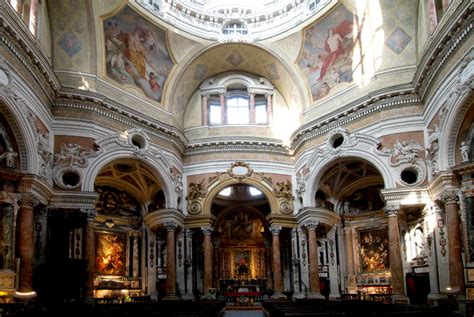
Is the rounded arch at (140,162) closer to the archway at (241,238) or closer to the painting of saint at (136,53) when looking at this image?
the painting of saint at (136,53)

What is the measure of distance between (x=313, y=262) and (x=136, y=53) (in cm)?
1409

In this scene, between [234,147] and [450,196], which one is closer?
[450,196]

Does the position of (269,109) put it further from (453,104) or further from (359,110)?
(453,104)

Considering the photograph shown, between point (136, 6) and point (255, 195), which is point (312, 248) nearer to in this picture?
point (255, 195)

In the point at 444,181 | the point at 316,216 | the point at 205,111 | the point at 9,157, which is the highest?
the point at 205,111

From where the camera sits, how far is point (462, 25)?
18922 millimetres

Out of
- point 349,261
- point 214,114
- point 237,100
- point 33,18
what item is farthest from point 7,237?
point 349,261

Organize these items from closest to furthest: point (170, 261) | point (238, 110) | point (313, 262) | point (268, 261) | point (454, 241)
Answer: point (454, 241)
point (170, 261)
point (313, 262)
point (238, 110)
point (268, 261)

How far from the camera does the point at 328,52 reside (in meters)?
30.0

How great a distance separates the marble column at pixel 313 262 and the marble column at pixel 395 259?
4958mm

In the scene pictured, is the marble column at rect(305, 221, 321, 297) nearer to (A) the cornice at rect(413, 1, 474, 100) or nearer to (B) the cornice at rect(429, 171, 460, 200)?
(B) the cornice at rect(429, 171, 460, 200)

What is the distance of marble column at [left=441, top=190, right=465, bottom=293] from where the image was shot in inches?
808

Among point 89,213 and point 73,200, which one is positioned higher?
point 73,200

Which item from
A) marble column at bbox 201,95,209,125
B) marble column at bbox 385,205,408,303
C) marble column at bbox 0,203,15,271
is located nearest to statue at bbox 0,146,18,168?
marble column at bbox 0,203,15,271
